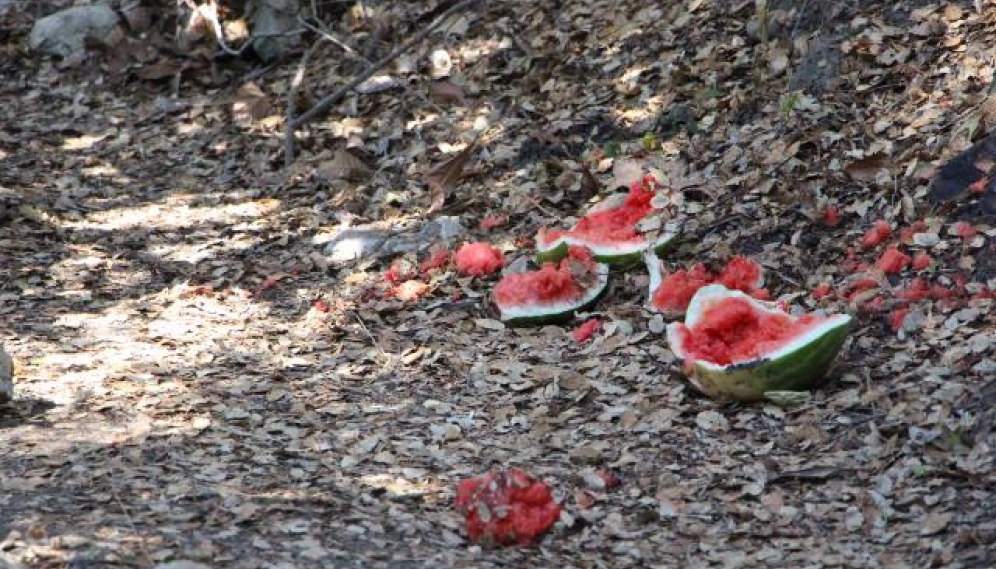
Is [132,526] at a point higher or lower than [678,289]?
higher

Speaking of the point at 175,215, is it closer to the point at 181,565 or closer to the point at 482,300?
the point at 482,300

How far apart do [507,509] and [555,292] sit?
76.6 inches

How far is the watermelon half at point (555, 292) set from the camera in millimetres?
6258

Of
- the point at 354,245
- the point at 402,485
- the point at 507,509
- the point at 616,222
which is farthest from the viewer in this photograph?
the point at 354,245

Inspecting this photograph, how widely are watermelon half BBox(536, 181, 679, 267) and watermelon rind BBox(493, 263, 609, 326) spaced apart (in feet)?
0.80

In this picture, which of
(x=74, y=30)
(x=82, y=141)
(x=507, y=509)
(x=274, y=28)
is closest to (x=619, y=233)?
(x=507, y=509)

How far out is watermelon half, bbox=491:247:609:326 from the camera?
20.5ft

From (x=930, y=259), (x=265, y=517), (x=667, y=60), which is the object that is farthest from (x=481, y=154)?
(x=265, y=517)

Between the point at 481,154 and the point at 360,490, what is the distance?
11.3 ft

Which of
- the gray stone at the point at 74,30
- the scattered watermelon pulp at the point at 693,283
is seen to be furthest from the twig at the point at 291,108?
the scattered watermelon pulp at the point at 693,283

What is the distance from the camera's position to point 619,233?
6590mm

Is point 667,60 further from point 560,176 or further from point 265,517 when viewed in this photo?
point 265,517

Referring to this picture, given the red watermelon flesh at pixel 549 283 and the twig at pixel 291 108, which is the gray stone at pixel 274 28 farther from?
the red watermelon flesh at pixel 549 283

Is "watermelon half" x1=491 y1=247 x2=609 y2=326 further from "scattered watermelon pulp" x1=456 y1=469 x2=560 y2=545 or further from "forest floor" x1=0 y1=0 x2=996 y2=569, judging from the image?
"scattered watermelon pulp" x1=456 y1=469 x2=560 y2=545
